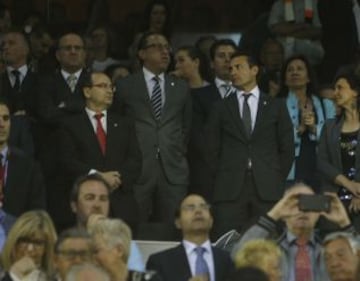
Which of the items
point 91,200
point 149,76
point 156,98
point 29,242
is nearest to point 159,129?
point 156,98

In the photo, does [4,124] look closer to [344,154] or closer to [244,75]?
[244,75]

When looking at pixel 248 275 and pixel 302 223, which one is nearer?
pixel 248 275

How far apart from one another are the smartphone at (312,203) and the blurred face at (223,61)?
4846 mm

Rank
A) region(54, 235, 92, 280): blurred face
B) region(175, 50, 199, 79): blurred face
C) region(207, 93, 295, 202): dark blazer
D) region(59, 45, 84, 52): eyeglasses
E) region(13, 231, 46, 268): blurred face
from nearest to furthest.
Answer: region(54, 235, 92, 280): blurred face → region(13, 231, 46, 268): blurred face → region(207, 93, 295, 202): dark blazer → region(59, 45, 84, 52): eyeglasses → region(175, 50, 199, 79): blurred face

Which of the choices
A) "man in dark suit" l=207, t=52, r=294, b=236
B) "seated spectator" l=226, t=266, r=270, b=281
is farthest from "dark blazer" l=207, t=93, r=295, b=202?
"seated spectator" l=226, t=266, r=270, b=281

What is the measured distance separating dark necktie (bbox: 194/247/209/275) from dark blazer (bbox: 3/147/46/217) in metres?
1.87

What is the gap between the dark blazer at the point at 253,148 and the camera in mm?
16938

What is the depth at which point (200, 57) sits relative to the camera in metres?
18.9

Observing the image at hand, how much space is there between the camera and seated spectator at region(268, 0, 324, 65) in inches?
791

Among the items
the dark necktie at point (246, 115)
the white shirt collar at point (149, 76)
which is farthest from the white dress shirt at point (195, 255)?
the white shirt collar at point (149, 76)

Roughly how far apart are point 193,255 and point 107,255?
1318 millimetres

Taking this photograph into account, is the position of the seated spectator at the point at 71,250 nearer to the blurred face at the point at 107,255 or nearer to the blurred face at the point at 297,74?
the blurred face at the point at 107,255

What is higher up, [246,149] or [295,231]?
[246,149]

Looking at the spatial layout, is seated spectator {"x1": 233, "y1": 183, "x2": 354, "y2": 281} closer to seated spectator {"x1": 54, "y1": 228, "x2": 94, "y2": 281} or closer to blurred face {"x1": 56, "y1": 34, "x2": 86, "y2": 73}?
seated spectator {"x1": 54, "y1": 228, "x2": 94, "y2": 281}
